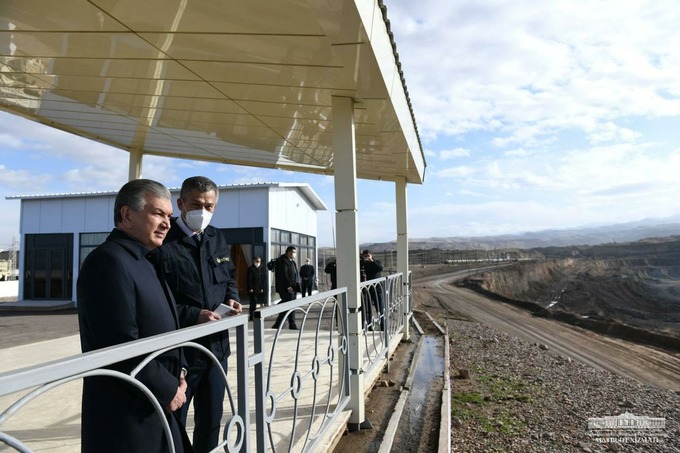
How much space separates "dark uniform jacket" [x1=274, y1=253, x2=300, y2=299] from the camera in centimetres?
825

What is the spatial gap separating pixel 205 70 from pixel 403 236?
17.2 ft

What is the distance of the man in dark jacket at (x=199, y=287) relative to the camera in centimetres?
221

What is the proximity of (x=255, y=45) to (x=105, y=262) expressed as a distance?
1.89m

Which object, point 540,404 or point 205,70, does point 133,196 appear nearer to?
point 205,70

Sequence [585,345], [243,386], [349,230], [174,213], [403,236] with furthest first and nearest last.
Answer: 1. [174,213]
2. [585,345]
3. [403,236]
4. [349,230]
5. [243,386]

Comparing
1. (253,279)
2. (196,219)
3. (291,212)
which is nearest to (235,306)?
(196,219)

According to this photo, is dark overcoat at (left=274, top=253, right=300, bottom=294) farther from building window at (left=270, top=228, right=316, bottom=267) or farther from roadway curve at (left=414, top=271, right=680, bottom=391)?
roadway curve at (left=414, top=271, right=680, bottom=391)

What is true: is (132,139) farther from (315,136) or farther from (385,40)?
(385,40)

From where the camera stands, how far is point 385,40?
3066 mm

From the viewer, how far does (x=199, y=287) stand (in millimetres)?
2328

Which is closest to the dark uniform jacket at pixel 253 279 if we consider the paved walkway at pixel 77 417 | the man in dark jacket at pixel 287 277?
the man in dark jacket at pixel 287 277

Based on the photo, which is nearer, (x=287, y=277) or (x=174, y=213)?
(x=287, y=277)

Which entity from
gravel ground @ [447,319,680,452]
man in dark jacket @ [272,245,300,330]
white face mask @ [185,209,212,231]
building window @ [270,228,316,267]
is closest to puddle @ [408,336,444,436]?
gravel ground @ [447,319,680,452]

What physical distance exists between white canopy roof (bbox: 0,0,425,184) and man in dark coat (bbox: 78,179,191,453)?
1.53 metres
